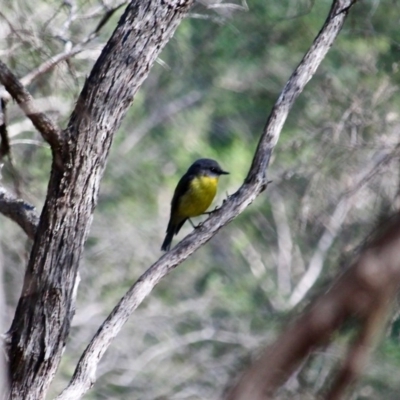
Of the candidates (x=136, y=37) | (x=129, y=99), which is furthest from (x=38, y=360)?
(x=136, y=37)

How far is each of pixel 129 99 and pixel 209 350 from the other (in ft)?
34.7

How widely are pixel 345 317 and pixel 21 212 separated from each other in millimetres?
3989

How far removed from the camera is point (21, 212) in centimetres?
468

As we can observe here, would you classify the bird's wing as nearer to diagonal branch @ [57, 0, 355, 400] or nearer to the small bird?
the small bird

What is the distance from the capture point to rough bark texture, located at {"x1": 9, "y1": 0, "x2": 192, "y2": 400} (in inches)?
160

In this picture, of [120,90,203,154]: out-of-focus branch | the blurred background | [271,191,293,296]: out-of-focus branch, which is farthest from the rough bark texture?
[120,90,203,154]: out-of-focus branch

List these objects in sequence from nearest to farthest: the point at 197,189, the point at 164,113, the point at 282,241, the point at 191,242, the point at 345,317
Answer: the point at 345,317 → the point at 191,242 → the point at 197,189 → the point at 282,241 → the point at 164,113

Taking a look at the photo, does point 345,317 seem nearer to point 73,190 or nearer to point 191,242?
point 73,190

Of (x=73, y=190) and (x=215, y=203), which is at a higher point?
(x=215, y=203)

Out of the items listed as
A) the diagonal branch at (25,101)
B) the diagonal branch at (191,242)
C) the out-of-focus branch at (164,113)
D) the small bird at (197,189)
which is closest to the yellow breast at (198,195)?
the small bird at (197,189)

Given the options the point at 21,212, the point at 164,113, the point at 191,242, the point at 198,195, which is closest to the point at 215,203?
the point at 164,113

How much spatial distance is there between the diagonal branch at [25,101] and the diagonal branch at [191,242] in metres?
0.95

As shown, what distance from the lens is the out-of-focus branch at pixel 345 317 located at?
33.6 inches

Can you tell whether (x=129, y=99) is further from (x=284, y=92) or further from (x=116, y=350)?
(x=116, y=350)
